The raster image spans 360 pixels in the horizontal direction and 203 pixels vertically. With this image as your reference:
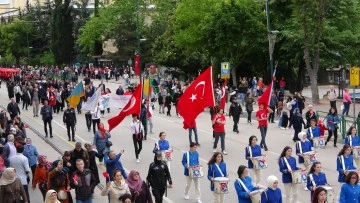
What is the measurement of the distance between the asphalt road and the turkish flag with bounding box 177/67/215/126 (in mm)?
1679

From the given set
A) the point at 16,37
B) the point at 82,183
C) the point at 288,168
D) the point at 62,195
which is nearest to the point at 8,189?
the point at 62,195

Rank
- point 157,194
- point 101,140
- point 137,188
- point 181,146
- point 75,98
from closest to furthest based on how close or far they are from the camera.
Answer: point 137,188
point 157,194
point 101,140
point 181,146
point 75,98

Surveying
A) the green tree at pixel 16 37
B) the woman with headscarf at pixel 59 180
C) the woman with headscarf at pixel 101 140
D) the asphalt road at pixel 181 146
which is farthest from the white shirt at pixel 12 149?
the green tree at pixel 16 37

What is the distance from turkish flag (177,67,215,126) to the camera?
57.1 feet

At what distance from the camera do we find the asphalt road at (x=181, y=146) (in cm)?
1645

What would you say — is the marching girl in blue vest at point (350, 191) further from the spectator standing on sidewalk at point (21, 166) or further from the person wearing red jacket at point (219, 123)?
the person wearing red jacket at point (219, 123)

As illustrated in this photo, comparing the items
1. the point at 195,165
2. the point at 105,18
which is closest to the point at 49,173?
the point at 195,165

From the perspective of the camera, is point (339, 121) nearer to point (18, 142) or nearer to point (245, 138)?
point (245, 138)

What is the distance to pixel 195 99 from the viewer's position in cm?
1745

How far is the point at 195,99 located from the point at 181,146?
6.16m

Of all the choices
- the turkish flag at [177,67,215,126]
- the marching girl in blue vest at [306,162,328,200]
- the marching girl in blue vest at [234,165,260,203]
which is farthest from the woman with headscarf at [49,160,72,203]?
the turkish flag at [177,67,215,126]

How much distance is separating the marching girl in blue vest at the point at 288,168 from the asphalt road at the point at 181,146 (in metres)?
0.76

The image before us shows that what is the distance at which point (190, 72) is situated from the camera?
54156 millimetres

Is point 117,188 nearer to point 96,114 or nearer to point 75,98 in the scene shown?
point 96,114
